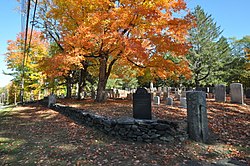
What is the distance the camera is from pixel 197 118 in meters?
5.93

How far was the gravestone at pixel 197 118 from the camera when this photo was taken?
5859 mm

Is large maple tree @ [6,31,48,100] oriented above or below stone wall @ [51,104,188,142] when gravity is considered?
above

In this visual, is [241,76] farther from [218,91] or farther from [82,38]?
[82,38]

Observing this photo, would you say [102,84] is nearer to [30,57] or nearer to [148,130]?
[148,130]

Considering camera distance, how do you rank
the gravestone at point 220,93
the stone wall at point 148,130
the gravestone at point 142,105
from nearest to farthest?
1. the stone wall at point 148,130
2. the gravestone at point 142,105
3. the gravestone at point 220,93

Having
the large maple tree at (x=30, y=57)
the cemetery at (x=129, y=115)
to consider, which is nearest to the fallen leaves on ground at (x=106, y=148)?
the cemetery at (x=129, y=115)

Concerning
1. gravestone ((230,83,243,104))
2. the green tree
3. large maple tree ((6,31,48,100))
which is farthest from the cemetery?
the green tree

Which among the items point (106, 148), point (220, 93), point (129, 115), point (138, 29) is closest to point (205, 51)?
point (220, 93)

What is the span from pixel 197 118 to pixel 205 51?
2296 centimetres

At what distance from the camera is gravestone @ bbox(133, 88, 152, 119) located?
6.60m

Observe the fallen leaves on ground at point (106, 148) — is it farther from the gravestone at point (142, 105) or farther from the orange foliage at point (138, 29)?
the orange foliage at point (138, 29)

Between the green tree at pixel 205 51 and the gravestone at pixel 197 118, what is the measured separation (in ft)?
70.0

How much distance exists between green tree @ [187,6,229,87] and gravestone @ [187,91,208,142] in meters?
21.3

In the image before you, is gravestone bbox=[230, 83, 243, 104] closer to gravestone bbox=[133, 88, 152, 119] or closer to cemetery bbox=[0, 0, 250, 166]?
cemetery bbox=[0, 0, 250, 166]
